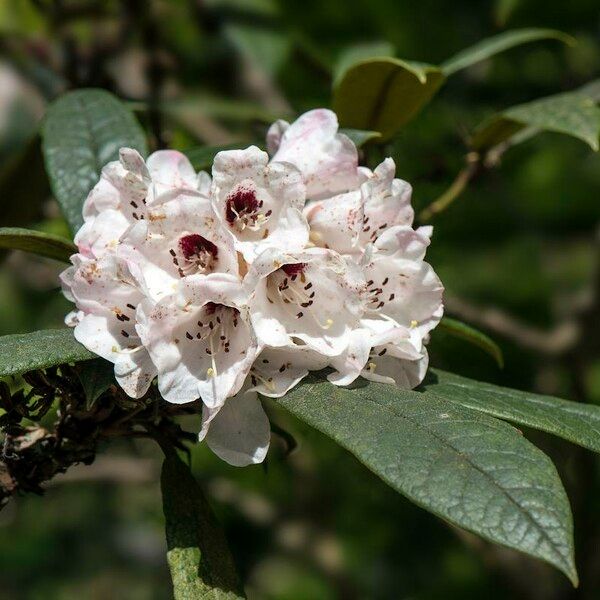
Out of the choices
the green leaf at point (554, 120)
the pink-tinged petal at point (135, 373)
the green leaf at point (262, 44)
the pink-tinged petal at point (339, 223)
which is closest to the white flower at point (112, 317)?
the pink-tinged petal at point (135, 373)

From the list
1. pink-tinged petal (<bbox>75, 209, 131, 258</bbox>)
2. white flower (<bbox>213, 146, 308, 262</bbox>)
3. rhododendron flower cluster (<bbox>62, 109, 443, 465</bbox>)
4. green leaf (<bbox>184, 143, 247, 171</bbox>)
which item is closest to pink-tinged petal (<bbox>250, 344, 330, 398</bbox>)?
rhododendron flower cluster (<bbox>62, 109, 443, 465</bbox>)

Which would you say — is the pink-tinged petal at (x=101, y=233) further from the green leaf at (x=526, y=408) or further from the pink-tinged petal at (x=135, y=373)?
the green leaf at (x=526, y=408)

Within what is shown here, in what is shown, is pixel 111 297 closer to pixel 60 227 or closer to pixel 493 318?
pixel 493 318

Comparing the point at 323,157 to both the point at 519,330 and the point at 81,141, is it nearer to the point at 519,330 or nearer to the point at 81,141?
the point at 81,141

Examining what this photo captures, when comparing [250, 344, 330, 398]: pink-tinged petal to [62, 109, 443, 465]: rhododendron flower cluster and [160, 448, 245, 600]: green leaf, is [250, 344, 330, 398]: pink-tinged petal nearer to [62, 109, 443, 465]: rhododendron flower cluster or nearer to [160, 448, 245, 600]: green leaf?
[62, 109, 443, 465]: rhododendron flower cluster

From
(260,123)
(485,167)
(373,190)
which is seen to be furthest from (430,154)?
(373,190)

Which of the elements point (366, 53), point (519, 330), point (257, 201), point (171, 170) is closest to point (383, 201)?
point (257, 201)
